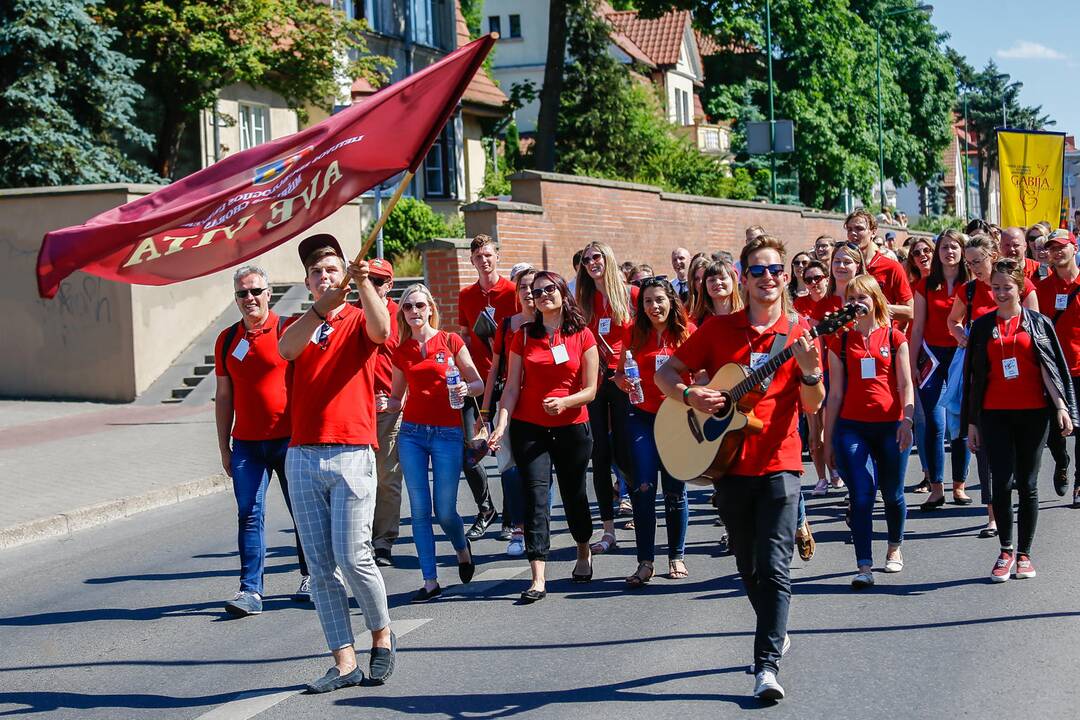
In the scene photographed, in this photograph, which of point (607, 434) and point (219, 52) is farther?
point (219, 52)

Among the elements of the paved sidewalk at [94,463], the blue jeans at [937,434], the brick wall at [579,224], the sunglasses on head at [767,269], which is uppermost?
the brick wall at [579,224]

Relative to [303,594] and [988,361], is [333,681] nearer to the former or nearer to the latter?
[303,594]

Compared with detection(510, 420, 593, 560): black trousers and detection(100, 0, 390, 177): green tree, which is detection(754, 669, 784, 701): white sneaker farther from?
detection(100, 0, 390, 177): green tree

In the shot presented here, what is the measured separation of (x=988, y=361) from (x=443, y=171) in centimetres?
3224

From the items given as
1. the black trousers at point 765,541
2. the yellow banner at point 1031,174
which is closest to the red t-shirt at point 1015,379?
the black trousers at point 765,541

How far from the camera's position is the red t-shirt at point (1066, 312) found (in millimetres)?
10148

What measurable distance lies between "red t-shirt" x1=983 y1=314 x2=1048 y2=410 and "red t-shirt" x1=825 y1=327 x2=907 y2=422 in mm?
535

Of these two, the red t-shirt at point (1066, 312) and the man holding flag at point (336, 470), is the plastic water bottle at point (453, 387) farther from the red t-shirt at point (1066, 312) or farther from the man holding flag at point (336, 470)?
the red t-shirt at point (1066, 312)

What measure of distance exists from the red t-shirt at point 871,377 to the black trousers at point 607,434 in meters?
1.50

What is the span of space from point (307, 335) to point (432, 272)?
12259 mm

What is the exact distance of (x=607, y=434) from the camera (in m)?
9.38

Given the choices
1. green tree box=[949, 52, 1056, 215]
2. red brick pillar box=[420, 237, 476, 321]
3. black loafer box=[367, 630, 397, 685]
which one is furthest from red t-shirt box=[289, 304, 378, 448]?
green tree box=[949, 52, 1056, 215]

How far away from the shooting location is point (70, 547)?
33.7 ft

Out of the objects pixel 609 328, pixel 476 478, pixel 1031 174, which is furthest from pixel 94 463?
pixel 1031 174
